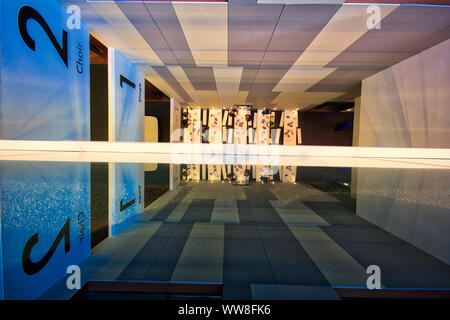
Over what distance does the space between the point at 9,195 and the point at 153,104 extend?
10719 mm

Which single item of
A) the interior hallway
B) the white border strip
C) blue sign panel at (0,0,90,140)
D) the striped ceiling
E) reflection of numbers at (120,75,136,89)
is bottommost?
the interior hallway

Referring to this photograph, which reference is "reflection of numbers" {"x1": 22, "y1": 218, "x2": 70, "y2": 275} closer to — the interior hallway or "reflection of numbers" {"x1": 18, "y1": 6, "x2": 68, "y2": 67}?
the interior hallway

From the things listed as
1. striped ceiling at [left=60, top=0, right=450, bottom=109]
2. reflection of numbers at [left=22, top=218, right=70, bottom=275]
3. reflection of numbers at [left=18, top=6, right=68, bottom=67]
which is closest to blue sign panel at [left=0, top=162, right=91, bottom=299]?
reflection of numbers at [left=22, top=218, right=70, bottom=275]

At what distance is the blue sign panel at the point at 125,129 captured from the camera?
65.7 inches

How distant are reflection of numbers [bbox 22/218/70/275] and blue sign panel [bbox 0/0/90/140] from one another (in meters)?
2.40

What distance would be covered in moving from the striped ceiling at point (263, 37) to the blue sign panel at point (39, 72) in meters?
0.47

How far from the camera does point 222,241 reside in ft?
3.89

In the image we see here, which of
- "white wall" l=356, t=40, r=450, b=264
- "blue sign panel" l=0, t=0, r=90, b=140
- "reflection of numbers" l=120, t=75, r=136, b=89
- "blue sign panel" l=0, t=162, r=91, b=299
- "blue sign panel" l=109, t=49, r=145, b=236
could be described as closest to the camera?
"blue sign panel" l=0, t=162, r=91, b=299

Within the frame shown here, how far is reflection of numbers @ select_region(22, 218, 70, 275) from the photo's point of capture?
0.83 metres

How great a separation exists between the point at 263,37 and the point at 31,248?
4034mm

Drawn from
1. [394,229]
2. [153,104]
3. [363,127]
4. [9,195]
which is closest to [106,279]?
[9,195]

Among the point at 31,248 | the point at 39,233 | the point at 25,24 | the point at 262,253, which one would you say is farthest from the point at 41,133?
the point at 262,253

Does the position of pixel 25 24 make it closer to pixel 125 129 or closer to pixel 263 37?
pixel 125 129

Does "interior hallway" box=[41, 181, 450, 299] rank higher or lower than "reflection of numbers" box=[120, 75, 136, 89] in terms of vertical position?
lower
